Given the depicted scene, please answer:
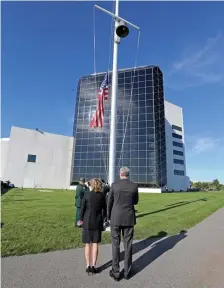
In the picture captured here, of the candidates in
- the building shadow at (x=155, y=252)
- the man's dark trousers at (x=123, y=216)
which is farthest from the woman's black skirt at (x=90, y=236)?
the building shadow at (x=155, y=252)

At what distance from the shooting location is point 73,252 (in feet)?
19.5

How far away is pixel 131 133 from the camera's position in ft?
176

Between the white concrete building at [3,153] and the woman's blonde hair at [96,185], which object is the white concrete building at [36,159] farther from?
the woman's blonde hair at [96,185]

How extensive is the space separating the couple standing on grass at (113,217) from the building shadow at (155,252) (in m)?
0.56

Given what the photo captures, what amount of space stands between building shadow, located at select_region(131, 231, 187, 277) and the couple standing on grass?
0.56 m

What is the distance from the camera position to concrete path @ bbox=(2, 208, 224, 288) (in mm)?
4152

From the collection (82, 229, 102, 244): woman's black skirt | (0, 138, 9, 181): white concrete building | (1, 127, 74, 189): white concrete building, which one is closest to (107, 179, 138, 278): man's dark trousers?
(82, 229, 102, 244): woman's black skirt

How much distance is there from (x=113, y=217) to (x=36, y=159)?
5455 centimetres

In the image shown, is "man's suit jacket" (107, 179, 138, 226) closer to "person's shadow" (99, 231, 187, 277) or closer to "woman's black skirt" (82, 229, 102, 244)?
"woman's black skirt" (82, 229, 102, 244)

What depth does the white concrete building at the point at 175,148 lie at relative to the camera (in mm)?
71625

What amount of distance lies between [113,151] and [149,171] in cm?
4296

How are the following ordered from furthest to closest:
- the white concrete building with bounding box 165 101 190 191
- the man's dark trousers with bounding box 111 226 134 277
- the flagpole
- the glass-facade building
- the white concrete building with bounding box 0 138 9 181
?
the white concrete building with bounding box 165 101 190 191
the white concrete building with bounding box 0 138 9 181
the glass-facade building
the flagpole
the man's dark trousers with bounding box 111 226 134 277

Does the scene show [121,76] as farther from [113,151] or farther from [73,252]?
[73,252]

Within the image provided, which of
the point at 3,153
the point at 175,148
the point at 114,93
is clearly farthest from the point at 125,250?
the point at 175,148
